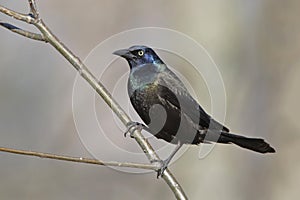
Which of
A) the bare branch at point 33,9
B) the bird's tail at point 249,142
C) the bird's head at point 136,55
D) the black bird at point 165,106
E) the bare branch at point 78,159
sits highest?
the bird's head at point 136,55

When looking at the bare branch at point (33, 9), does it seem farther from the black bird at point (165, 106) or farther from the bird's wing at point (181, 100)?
the bird's wing at point (181, 100)

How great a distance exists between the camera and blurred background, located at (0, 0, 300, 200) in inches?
386

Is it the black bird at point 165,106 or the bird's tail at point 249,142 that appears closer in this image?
the bird's tail at point 249,142

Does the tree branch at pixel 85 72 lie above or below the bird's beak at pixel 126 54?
below

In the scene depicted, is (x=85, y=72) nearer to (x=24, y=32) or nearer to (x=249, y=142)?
(x=24, y=32)

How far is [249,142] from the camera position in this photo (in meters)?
4.02

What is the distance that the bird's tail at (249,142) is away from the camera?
3.95 metres

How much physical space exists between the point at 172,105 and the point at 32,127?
717cm

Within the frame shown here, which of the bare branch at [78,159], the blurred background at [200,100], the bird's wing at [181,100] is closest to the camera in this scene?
the bare branch at [78,159]

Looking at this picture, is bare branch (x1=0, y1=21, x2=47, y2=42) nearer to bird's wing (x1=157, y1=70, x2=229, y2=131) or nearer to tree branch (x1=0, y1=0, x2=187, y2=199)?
tree branch (x1=0, y1=0, x2=187, y2=199)

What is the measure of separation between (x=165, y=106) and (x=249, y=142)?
0.61 metres

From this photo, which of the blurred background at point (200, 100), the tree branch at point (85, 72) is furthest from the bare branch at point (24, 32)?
the blurred background at point (200, 100)

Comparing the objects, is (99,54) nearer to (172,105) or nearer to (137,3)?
(172,105)

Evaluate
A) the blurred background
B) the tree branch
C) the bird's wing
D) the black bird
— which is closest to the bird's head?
the black bird
